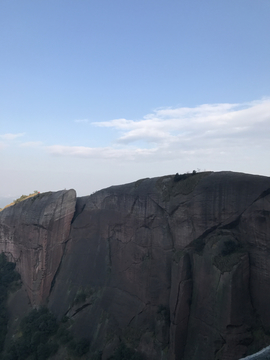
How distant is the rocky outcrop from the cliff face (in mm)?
82

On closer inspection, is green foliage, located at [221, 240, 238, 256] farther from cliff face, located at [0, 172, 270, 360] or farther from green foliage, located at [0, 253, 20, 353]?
green foliage, located at [0, 253, 20, 353]

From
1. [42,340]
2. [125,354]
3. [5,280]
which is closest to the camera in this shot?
[125,354]

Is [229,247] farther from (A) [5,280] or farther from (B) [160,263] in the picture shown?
(A) [5,280]

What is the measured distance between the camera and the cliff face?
1408cm

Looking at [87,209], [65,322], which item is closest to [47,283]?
[65,322]

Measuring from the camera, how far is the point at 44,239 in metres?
23.9

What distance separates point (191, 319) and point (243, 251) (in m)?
4.67

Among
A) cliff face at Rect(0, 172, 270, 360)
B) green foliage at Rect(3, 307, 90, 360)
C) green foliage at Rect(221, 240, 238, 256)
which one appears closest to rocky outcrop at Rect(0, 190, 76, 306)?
cliff face at Rect(0, 172, 270, 360)

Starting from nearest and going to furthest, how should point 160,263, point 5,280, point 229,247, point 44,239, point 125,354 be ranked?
1. point 229,247
2. point 125,354
3. point 160,263
4. point 44,239
5. point 5,280

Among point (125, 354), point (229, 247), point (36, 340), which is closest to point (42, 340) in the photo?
point (36, 340)

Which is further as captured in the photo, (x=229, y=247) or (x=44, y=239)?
(x=44, y=239)

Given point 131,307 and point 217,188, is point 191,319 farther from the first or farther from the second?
point 217,188

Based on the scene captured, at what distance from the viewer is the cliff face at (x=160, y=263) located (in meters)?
14.1

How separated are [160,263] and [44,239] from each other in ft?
34.5
